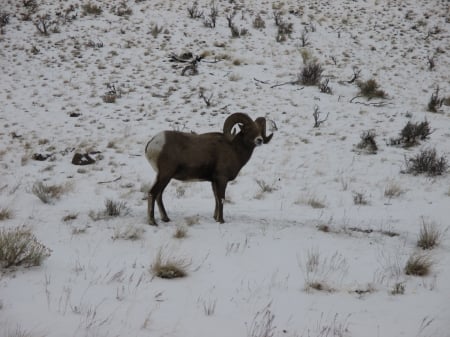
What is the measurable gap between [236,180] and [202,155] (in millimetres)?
3664

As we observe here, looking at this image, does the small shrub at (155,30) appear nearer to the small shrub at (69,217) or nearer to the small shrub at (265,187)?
the small shrub at (265,187)

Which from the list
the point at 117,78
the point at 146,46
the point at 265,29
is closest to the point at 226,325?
the point at 117,78

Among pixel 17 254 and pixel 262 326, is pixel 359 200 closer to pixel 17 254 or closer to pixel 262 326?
pixel 262 326

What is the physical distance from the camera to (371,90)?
14992 millimetres

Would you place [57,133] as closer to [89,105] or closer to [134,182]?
[89,105]

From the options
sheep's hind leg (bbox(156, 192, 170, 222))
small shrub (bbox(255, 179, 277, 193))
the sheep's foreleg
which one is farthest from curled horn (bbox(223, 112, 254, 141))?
small shrub (bbox(255, 179, 277, 193))

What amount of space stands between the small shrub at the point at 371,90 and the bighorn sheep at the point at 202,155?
9.72 m

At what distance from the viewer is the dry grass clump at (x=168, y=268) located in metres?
4.33

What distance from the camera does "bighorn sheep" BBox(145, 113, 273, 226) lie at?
233 inches

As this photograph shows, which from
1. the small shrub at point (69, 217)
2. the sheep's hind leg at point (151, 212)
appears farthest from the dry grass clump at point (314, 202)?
the small shrub at point (69, 217)

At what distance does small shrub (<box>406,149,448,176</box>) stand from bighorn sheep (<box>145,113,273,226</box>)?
194 inches

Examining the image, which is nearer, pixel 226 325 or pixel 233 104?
pixel 226 325

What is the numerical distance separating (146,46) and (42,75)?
185 inches

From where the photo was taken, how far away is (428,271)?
473 centimetres
